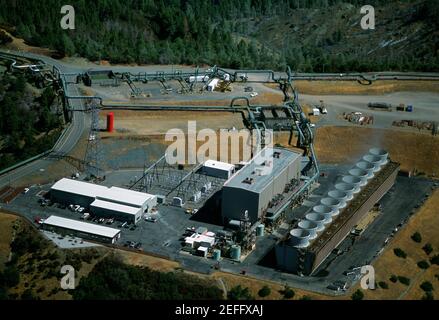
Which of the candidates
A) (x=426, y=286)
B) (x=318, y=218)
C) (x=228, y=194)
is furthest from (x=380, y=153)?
(x=426, y=286)

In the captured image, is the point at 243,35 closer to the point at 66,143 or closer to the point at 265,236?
the point at 66,143

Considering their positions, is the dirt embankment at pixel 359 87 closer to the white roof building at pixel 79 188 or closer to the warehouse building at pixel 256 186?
the warehouse building at pixel 256 186

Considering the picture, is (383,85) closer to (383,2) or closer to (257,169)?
(257,169)

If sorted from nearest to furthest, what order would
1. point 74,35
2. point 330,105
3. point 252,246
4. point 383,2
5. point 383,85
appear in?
point 252,246 → point 330,105 → point 383,85 → point 74,35 → point 383,2

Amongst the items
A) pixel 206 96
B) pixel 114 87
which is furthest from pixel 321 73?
pixel 114 87

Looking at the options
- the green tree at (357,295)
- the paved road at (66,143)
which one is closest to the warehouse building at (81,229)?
the paved road at (66,143)

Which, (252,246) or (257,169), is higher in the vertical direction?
(257,169)

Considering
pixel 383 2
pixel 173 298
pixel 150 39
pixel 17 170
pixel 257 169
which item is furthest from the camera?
pixel 383 2

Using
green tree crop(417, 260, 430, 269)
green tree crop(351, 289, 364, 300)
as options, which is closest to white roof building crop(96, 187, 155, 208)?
green tree crop(351, 289, 364, 300)
